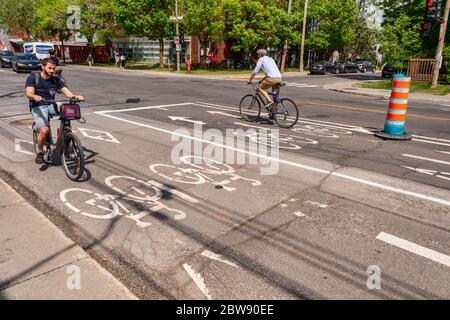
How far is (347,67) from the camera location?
135 feet

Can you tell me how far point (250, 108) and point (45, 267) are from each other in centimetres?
820

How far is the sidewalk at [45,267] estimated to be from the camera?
2.90 meters

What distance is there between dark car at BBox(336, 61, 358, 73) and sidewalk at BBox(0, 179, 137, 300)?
132 ft

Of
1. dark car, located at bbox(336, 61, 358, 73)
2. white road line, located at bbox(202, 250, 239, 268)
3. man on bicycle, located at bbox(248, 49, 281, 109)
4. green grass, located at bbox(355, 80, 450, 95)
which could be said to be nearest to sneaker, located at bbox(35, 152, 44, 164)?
white road line, located at bbox(202, 250, 239, 268)

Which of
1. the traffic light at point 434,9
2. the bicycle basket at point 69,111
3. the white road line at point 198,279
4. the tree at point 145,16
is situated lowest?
the white road line at point 198,279

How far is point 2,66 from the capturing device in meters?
35.0

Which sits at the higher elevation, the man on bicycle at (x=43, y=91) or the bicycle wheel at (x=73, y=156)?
the man on bicycle at (x=43, y=91)

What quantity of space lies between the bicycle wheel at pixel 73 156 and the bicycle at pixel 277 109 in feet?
18.7

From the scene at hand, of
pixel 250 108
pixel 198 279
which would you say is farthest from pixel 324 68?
pixel 198 279

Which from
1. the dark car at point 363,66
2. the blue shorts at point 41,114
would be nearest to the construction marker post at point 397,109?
the blue shorts at point 41,114

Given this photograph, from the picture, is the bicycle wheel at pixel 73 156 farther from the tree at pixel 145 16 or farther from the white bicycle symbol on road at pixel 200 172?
the tree at pixel 145 16

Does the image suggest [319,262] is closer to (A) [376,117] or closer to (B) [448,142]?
(B) [448,142]

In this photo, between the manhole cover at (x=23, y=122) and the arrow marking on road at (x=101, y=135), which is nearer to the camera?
the arrow marking on road at (x=101, y=135)

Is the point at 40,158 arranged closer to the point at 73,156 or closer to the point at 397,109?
the point at 73,156
